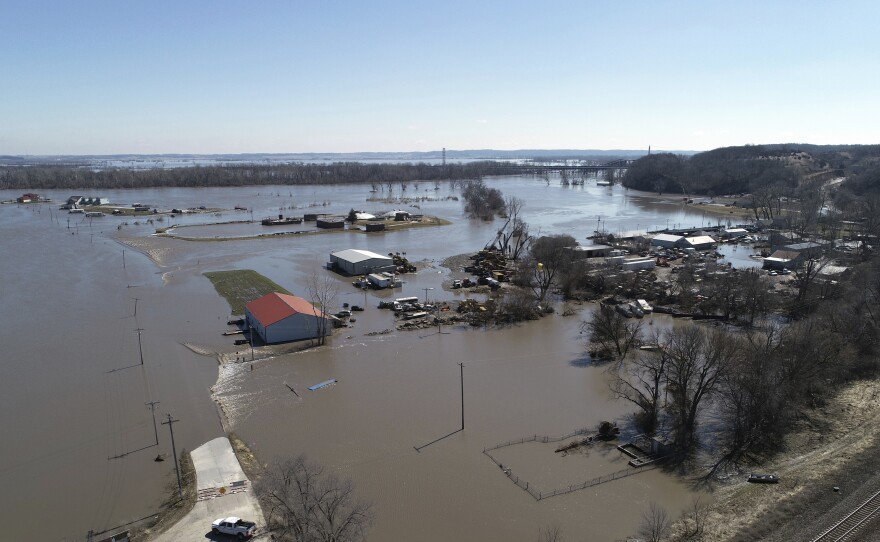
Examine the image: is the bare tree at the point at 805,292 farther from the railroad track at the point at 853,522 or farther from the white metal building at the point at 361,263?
the white metal building at the point at 361,263

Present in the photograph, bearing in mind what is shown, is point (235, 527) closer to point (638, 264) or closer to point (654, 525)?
point (654, 525)

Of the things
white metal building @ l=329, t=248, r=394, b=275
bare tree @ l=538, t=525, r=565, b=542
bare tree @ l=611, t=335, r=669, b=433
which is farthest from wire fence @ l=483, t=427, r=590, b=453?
white metal building @ l=329, t=248, r=394, b=275

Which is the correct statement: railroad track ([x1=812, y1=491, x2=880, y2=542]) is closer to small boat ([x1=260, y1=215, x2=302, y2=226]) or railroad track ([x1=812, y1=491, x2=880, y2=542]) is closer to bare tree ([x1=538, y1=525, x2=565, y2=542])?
bare tree ([x1=538, y1=525, x2=565, y2=542])

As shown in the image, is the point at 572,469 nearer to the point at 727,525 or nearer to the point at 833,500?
the point at 727,525

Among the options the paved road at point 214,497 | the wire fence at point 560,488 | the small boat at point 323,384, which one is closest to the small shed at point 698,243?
the wire fence at point 560,488

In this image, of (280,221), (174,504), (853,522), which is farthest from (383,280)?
(280,221)

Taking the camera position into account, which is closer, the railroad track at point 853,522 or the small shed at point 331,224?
the railroad track at point 853,522

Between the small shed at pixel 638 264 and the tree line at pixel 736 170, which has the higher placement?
the tree line at pixel 736 170
